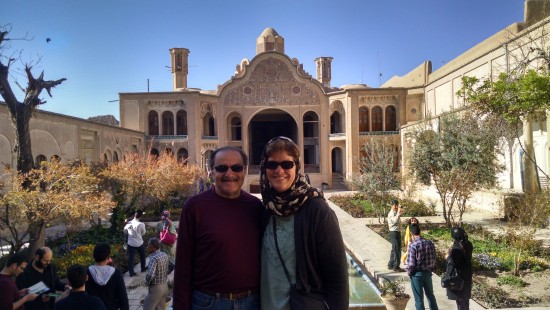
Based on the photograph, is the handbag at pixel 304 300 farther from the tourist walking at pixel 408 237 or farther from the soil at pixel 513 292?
the soil at pixel 513 292

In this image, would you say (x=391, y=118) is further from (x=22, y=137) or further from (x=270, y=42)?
(x=22, y=137)

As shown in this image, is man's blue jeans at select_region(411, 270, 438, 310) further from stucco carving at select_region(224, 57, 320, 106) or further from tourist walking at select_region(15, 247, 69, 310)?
stucco carving at select_region(224, 57, 320, 106)

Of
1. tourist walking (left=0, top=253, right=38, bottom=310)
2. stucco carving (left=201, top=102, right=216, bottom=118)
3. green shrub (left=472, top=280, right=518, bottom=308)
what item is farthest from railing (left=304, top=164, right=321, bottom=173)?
tourist walking (left=0, top=253, right=38, bottom=310)

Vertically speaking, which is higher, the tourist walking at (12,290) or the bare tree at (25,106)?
the bare tree at (25,106)

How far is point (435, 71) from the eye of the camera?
29.3 m

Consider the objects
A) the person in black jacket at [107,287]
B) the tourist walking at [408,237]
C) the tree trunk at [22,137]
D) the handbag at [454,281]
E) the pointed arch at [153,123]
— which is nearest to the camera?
the person in black jacket at [107,287]

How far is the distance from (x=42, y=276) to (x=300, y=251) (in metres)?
3.38

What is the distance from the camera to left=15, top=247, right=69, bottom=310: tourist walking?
4198mm

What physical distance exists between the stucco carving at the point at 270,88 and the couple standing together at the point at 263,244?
26704mm

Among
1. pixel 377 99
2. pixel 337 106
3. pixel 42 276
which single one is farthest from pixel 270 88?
pixel 42 276

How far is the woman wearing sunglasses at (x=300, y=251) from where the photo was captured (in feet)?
7.52

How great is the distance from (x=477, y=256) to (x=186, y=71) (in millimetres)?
28258

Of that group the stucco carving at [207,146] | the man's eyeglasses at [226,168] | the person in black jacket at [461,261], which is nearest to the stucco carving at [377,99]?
the stucco carving at [207,146]

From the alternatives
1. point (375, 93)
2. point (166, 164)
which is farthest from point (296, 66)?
point (166, 164)
